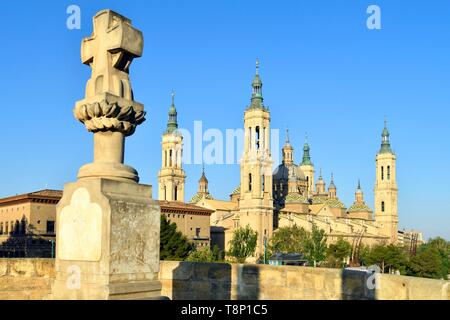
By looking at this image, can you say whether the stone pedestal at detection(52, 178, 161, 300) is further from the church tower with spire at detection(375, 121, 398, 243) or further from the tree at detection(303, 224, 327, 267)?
the church tower with spire at detection(375, 121, 398, 243)

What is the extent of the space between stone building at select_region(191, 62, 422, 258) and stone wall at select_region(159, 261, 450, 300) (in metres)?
87.8

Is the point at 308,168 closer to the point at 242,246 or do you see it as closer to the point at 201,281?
the point at 242,246

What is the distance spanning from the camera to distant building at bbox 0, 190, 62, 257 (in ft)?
223

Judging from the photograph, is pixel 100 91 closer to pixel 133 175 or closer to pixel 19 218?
pixel 133 175

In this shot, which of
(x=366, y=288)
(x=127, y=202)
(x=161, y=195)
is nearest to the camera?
(x=127, y=202)

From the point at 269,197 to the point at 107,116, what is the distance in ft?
343

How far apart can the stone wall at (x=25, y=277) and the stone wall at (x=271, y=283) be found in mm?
2891

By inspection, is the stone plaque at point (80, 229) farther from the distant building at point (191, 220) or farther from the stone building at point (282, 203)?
the stone building at point (282, 203)

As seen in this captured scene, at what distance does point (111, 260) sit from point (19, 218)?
232ft

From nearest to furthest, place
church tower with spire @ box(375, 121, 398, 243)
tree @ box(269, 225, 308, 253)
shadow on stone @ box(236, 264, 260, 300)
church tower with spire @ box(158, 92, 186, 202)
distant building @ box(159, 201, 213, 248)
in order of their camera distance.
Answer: shadow on stone @ box(236, 264, 260, 300)
tree @ box(269, 225, 308, 253)
distant building @ box(159, 201, 213, 248)
church tower with spire @ box(158, 92, 186, 202)
church tower with spire @ box(375, 121, 398, 243)

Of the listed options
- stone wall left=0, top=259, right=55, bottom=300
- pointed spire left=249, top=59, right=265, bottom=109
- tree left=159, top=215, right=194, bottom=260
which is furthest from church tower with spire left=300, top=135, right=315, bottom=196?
stone wall left=0, top=259, right=55, bottom=300

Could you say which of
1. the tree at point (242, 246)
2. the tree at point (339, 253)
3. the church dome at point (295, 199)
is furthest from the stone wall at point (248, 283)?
the church dome at point (295, 199)
